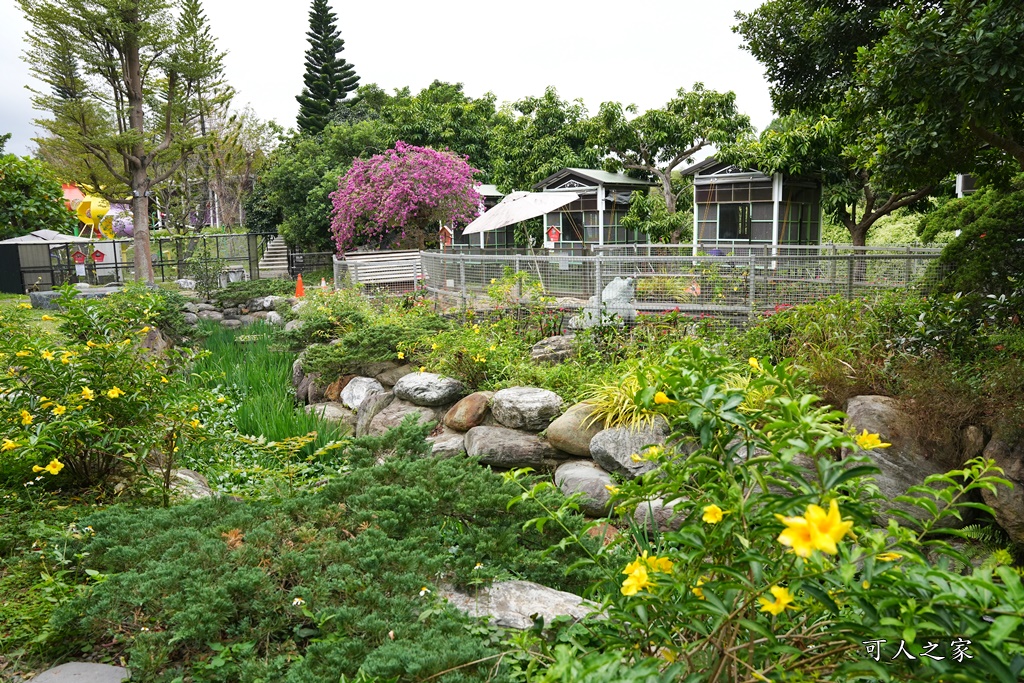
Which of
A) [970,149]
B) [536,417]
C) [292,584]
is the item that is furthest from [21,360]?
[970,149]

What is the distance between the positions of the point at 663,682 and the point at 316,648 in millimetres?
1492

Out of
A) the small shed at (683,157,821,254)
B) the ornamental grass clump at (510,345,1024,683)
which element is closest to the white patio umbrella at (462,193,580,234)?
the small shed at (683,157,821,254)

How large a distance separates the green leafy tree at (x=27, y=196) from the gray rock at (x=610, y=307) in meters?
7.88

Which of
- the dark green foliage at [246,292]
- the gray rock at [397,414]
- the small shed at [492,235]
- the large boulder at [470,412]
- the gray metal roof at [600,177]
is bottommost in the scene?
the gray rock at [397,414]

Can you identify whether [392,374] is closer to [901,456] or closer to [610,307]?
[610,307]

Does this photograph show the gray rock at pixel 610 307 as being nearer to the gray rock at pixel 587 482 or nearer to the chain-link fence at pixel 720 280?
the chain-link fence at pixel 720 280

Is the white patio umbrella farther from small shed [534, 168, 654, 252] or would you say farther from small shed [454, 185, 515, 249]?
small shed [454, 185, 515, 249]

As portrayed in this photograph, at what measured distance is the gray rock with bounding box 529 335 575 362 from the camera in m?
8.14

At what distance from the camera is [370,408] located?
28.4ft

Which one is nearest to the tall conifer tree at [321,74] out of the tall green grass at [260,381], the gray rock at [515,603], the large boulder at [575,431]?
the tall green grass at [260,381]

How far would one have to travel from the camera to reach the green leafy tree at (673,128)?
78.6 ft

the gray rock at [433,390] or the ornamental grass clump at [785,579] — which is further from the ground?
the ornamental grass clump at [785,579]

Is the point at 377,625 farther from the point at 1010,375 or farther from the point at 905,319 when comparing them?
the point at 905,319

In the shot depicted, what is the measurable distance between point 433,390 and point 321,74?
124 feet
